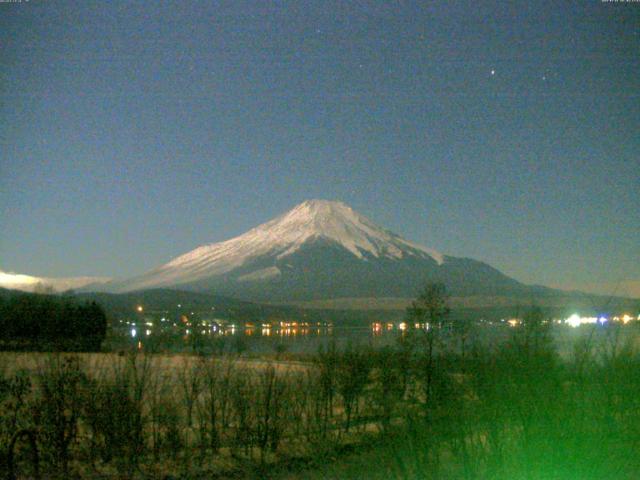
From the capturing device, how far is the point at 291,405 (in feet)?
40.0

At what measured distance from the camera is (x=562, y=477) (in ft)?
15.3

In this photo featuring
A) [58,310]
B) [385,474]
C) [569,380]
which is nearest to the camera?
[385,474]

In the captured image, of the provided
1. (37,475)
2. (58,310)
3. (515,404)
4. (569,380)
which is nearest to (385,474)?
(515,404)

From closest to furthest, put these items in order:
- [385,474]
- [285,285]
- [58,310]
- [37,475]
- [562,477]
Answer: [562,477] → [385,474] → [37,475] → [58,310] → [285,285]

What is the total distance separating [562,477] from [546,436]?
263 millimetres

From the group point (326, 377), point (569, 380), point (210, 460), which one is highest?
point (569, 380)

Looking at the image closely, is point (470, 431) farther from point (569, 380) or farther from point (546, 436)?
point (569, 380)

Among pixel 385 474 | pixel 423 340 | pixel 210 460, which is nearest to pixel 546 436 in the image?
pixel 385 474

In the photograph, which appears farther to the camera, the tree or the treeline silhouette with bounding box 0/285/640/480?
the tree

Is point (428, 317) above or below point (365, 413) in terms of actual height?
Result: above

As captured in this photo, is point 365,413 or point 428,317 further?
point 428,317

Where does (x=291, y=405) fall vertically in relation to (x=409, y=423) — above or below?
below

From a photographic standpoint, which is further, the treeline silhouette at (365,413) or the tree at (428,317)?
the tree at (428,317)

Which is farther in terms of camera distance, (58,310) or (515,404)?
(58,310)
